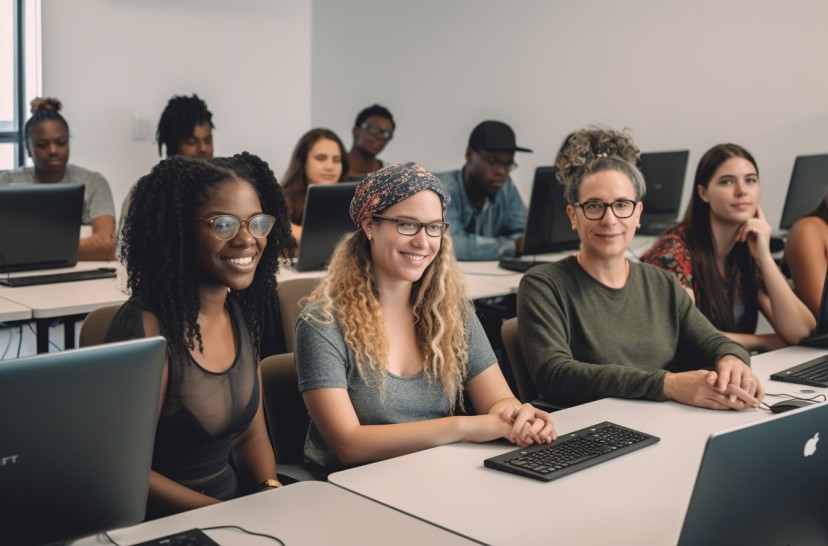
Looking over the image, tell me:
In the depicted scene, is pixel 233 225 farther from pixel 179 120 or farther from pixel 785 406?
pixel 179 120

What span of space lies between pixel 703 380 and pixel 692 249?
32.9 inches

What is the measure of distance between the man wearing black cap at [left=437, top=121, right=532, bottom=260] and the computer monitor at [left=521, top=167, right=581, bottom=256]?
Answer: 15.5 inches

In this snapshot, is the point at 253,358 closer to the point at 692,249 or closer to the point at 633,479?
the point at 633,479

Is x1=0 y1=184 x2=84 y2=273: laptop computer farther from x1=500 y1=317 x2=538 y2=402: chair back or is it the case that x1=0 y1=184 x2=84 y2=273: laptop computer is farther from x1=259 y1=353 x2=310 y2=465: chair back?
x1=500 y1=317 x2=538 y2=402: chair back

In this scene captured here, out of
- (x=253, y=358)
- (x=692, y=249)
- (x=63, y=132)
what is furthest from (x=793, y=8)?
(x=253, y=358)

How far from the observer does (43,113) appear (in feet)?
15.2

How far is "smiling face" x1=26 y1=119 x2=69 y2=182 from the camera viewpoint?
14.7 ft

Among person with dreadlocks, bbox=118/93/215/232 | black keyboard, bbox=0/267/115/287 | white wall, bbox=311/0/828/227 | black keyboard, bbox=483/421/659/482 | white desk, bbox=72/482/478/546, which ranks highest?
white wall, bbox=311/0/828/227

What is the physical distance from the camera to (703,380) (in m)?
2.24

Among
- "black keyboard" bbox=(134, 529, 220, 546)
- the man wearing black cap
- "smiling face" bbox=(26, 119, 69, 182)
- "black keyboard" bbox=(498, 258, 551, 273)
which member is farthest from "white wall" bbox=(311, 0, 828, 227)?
"black keyboard" bbox=(134, 529, 220, 546)

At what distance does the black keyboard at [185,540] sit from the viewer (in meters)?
1.41

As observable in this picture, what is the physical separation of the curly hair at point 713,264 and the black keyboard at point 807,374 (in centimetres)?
37

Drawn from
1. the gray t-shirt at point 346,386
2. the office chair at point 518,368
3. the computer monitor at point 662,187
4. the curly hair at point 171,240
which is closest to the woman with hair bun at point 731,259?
the office chair at point 518,368

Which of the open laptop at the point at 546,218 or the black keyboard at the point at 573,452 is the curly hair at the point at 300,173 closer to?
the open laptop at the point at 546,218
